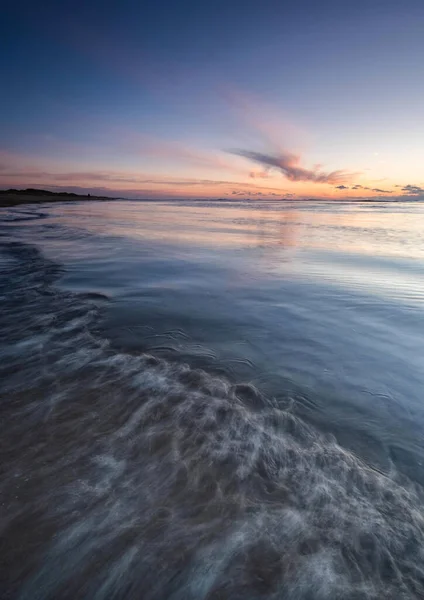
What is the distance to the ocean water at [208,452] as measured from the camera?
5.93 ft

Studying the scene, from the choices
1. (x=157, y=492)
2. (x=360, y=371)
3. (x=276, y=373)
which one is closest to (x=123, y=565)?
(x=157, y=492)

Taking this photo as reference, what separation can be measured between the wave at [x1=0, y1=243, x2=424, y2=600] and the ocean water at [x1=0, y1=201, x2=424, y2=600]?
0.03 feet

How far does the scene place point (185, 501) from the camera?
2.18 m

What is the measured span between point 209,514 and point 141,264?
8.93 m

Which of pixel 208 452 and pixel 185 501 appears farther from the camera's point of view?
pixel 208 452

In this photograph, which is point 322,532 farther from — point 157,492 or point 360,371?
point 360,371

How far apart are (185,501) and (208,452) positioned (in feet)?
1.59

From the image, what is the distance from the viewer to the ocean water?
181cm

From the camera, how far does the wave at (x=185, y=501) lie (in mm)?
1769

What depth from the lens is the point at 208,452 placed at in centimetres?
262

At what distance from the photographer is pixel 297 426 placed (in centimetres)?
302

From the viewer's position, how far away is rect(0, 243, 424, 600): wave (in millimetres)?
1769

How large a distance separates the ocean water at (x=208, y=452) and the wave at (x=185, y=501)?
0.01 meters

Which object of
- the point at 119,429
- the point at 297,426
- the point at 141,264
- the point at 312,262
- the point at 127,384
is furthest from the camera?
the point at 312,262
